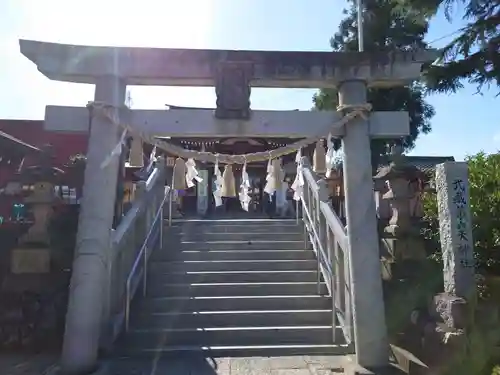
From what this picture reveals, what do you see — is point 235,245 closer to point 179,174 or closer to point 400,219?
point 179,174

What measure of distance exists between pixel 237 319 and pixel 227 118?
3069mm

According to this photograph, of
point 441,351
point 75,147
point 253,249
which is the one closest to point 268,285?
point 253,249

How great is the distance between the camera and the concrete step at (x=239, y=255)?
27.3 ft

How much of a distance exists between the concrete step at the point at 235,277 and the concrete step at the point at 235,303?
2.05ft

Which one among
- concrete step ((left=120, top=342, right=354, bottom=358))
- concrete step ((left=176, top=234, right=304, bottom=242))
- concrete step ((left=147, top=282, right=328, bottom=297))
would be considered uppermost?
concrete step ((left=176, top=234, right=304, bottom=242))

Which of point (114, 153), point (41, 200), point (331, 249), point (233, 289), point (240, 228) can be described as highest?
point (114, 153)

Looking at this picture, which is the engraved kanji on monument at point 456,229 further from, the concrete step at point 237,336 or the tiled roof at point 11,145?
the tiled roof at point 11,145

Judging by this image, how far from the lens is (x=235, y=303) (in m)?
6.85

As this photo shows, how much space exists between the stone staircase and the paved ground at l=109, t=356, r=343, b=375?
215mm

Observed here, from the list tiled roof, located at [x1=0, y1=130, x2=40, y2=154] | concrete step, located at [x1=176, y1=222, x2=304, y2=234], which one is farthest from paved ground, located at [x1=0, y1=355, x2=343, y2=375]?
tiled roof, located at [x1=0, y1=130, x2=40, y2=154]

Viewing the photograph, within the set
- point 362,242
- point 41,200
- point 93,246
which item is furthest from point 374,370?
point 41,200

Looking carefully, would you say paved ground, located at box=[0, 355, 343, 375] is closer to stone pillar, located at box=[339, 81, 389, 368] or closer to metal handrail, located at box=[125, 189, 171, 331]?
stone pillar, located at box=[339, 81, 389, 368]

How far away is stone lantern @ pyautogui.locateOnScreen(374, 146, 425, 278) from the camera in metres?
6.35

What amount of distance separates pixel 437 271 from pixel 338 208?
7.41m
